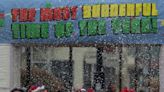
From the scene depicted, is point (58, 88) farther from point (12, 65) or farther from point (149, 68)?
point (149, 68)

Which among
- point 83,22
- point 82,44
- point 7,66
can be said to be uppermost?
point 83,22

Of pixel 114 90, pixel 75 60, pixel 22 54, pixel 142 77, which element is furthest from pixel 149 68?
pixel 22 54

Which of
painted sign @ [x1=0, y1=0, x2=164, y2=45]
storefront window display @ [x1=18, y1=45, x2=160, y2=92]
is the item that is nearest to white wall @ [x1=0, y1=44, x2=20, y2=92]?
painted sign @ [x1=0, y1=0, x2=164, y2=45]

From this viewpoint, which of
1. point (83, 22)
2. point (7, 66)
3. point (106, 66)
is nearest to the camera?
point (83, 22)

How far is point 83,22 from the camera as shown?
10.1 m

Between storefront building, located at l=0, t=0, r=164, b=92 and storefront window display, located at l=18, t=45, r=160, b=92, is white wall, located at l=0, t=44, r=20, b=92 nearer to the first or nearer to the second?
storefront building, located at l=0, t=0, r=164, b=92

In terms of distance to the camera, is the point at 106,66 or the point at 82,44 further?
the point at 106,66

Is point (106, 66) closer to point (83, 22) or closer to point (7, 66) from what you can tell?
point (83, 22)

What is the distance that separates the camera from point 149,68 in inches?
397

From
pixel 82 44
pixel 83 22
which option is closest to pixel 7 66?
pixel 82 44

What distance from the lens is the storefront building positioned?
9602 mm

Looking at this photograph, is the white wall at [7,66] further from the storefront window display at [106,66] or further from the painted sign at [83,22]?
the storefront window display at [106,66]

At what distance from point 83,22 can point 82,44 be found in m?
0.48

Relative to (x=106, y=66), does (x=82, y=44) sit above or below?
above
